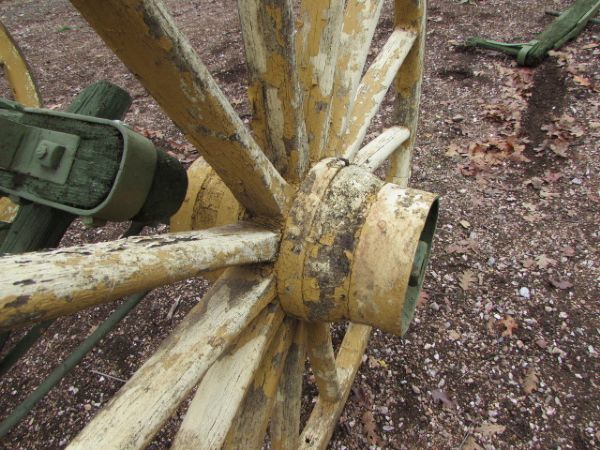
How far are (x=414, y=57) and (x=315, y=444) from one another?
6.07ft

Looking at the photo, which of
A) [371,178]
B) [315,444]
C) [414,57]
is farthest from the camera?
[414,57]

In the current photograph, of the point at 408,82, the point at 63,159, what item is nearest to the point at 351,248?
the point at 63,159

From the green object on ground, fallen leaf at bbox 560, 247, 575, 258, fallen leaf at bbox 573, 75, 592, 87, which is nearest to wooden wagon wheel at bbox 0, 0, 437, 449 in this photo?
fallen leaf at bbox 560, 247, 575, 258

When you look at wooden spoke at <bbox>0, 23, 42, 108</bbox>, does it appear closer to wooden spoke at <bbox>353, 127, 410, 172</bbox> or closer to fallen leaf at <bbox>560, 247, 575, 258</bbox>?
wooden spoke at <bbox>353, 127, 410, 172</bbox>

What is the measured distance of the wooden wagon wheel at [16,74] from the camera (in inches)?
71.7

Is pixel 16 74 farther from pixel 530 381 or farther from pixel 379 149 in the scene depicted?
pixel 530 381

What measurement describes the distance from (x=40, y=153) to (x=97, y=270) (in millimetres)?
548

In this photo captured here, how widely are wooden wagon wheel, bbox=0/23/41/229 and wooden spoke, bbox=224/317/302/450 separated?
121 centimetres

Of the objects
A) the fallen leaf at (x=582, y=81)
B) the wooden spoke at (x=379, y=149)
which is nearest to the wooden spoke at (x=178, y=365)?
the wooden spoke at (x=379, y=149)

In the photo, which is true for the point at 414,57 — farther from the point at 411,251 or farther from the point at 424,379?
the point at 424,379

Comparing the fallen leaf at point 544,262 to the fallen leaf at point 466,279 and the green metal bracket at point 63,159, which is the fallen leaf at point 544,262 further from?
the green metal bracket at point 63,159

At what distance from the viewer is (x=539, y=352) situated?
7.89 feet

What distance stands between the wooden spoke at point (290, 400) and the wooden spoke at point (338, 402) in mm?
151

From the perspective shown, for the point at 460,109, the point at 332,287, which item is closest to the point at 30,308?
the point at 332,287
